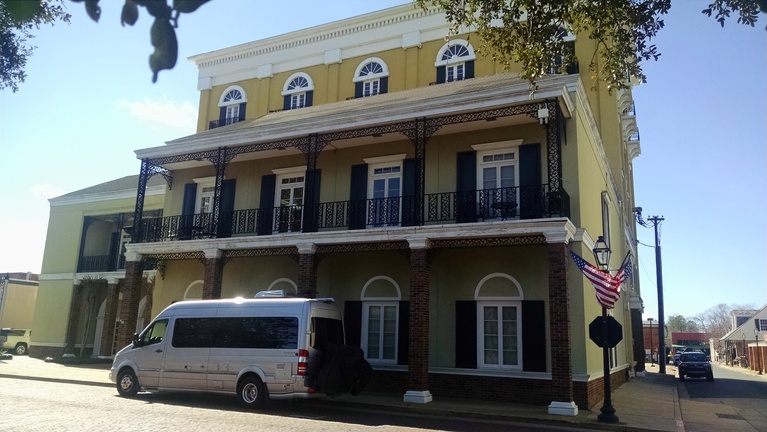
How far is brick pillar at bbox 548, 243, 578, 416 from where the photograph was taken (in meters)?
12.5

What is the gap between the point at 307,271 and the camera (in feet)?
54.1

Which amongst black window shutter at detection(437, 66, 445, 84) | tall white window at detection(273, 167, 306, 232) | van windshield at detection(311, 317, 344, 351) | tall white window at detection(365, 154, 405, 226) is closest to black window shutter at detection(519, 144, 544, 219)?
tall white window at detection(365, 154, 405, 226)

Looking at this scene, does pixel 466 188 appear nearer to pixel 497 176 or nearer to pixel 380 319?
pixel 497 176

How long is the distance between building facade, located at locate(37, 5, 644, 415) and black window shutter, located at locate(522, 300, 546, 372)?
3 cm

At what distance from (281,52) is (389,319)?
53.6 feet

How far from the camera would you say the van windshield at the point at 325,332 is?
12891 mm

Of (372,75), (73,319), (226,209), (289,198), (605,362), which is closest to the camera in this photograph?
(605,362)

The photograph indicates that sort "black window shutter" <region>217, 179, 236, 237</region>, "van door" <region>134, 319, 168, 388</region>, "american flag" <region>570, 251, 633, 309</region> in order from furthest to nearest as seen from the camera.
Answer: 1. "black window shutter" <region>217, 179, 236, 237</region>
2. "van door" <region>134, 319, 168, 388</region>
3. "american flag" <region>570, 251, 633, 309</region>

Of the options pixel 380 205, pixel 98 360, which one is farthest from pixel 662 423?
pixel 98 360

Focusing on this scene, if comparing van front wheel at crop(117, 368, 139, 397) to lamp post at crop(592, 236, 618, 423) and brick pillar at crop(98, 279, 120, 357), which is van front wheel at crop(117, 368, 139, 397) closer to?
lamp post at crop(592, 236, 618, 423)

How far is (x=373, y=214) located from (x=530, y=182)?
4.59 m

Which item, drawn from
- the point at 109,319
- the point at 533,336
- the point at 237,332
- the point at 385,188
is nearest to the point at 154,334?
the point at 237,332

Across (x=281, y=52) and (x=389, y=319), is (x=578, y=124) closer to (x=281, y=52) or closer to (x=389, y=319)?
(x=389, y=319)

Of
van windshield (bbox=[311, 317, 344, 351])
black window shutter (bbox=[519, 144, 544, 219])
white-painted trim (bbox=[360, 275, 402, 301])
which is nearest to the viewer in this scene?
van windshield (bbox=[311, 317, 344, 351])
